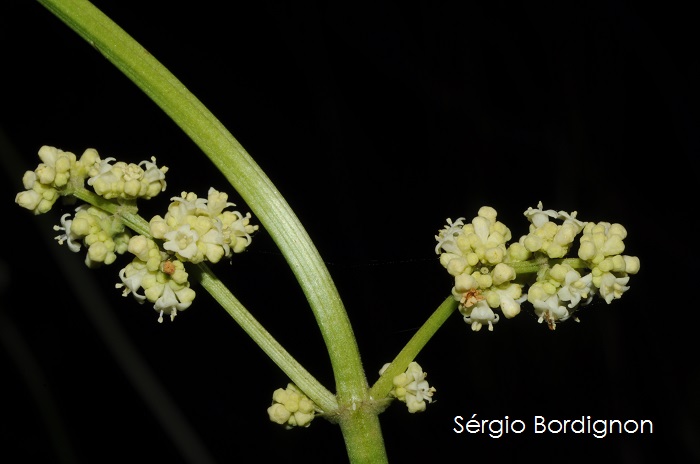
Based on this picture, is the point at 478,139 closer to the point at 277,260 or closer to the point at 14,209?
the point at 277,260

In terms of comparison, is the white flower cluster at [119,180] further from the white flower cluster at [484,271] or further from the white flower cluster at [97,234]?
the white flower cluster at [484,271]

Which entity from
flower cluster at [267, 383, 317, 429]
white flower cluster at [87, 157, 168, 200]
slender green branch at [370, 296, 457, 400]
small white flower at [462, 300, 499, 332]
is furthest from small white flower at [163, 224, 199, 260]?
small white flower at [462, 300, 499, 332]

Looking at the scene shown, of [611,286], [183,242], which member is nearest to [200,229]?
[183,242]

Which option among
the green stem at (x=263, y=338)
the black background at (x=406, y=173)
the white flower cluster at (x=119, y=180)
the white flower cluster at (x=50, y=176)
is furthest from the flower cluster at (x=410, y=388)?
the black background at (x=406, y=173)

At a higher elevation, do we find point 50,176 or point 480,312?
point 50,176

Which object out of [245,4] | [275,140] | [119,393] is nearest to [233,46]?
[245,4]

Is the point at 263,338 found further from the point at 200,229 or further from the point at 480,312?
the point at 480,312
